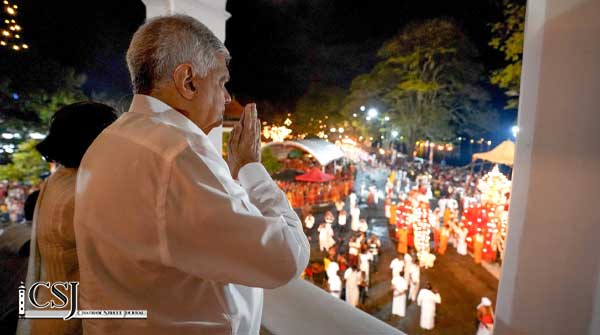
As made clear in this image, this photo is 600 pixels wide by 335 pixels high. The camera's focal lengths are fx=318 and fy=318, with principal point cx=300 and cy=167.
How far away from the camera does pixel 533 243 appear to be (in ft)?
3.67

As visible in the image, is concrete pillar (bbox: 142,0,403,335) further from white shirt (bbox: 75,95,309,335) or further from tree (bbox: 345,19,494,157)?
tree (bbox: 345,19,494,157)

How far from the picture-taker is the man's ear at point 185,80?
0.77 metres

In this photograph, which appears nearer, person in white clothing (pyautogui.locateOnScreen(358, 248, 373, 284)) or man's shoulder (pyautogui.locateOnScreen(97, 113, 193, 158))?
man's shoulder (pyautogui.locateOnScreen(97, 113, 193, 158))

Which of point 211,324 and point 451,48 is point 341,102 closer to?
point 451,48

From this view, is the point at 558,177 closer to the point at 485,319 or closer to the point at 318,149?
the point at 485,319

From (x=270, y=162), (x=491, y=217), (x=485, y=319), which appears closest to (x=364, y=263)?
(x=485, y=319)

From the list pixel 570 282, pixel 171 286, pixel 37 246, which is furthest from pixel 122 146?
pixel 570 282

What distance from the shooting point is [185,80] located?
782mm

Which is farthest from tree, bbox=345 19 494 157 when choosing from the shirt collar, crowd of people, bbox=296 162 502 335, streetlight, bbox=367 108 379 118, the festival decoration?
the shirt collar

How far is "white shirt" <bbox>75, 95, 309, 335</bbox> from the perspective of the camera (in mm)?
627

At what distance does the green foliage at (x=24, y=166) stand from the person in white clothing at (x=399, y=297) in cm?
890

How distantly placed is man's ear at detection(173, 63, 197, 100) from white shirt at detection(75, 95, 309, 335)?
6 centimetres

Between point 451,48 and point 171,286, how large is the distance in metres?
16.2

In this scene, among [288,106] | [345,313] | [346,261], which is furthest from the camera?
[288,106]
